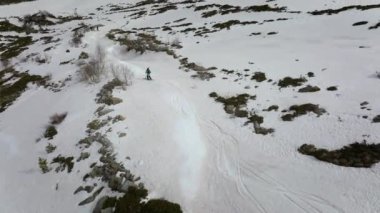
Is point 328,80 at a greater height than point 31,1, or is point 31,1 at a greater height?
point 328,80

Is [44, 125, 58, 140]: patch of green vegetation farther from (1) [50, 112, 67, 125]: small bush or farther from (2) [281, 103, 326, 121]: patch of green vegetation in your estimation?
(2) [281, 103, 326, 121]: patch of green vegetation

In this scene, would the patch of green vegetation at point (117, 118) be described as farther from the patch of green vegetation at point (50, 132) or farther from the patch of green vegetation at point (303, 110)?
the patch of green vegetation at point (303, 110)

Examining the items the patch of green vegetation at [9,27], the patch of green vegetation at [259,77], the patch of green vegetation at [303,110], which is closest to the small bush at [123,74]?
the patch of green vegetation at [259,77]

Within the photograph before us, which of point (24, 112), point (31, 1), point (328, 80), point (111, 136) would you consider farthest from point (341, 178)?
point (31, 1)

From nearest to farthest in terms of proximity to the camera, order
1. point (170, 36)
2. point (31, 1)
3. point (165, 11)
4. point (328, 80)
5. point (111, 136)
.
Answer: point (111, 136), point (328, 80), point (170, 36), point (165, 11), point (31, 1)

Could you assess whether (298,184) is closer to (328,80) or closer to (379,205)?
(379,205)

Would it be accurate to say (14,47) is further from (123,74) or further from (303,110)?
(303,110)
